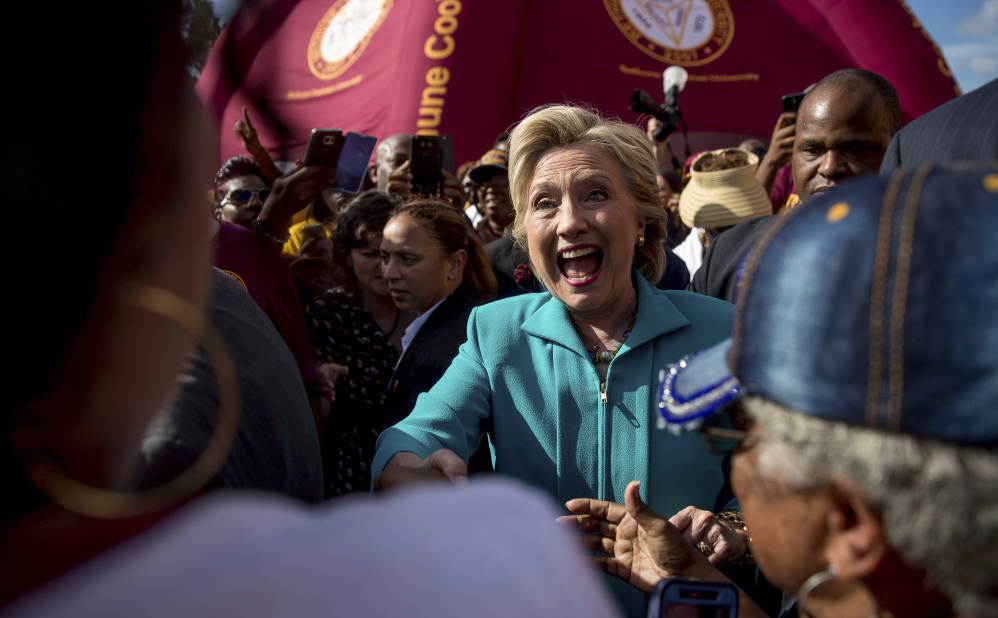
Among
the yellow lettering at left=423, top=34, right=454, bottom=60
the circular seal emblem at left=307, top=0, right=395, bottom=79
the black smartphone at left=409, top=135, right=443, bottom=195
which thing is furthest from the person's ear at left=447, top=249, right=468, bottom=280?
the circular seal emblem at left=307, top=0, right=395, bottom=79

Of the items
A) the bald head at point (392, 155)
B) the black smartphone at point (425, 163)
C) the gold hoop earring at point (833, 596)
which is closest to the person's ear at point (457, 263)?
the black smartphone at point (425, 163)

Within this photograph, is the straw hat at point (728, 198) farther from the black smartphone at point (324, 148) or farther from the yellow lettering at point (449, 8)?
the yellow lettering at point (449, 8)

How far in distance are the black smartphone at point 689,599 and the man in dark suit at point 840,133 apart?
72.7 inches

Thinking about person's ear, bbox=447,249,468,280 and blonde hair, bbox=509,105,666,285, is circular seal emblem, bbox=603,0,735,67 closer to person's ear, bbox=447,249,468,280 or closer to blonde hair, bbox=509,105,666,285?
person's ear, bbox=447,249,468,280

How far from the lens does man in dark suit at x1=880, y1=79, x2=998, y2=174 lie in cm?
156

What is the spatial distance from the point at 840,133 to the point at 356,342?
2560 mm

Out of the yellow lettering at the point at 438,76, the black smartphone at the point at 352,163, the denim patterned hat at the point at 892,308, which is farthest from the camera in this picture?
the yellow lettering at the point at 438,76

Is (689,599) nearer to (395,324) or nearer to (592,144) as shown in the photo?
(592,144)

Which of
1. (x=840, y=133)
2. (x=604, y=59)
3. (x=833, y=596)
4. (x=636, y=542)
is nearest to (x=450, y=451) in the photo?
(x=636, y=542)

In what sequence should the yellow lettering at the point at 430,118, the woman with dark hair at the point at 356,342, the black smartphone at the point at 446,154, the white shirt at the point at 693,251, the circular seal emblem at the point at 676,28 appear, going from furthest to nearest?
the circular seal emblem at the point at 676,28 → the yellow lettering at the point at 430,118 → the white shirt at the point at 693,251 → the black smartphone at the point at 446,154 → the woman with dark hair at the point at 356,342

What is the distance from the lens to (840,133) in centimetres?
291

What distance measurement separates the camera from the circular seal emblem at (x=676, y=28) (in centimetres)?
1380

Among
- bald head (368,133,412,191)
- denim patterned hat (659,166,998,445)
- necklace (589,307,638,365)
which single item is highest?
denim patterned hat (659,166,998,445)

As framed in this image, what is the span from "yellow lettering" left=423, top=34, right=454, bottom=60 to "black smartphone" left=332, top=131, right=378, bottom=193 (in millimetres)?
9245
